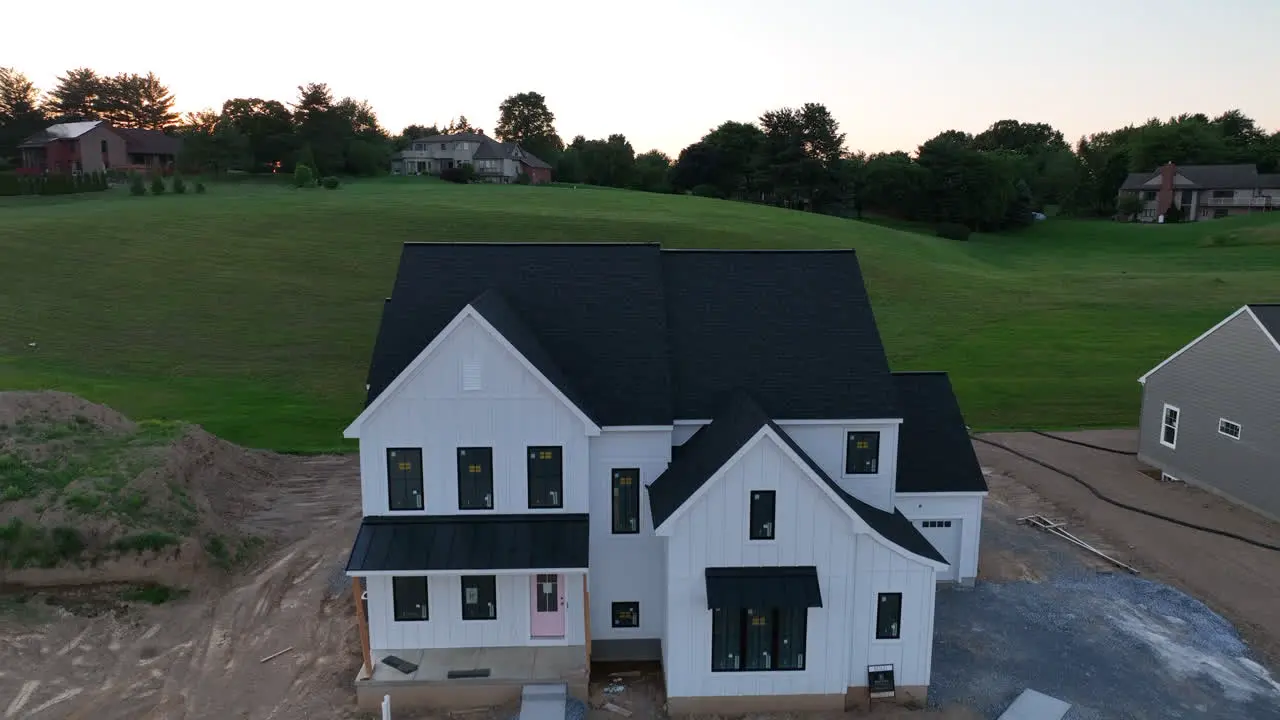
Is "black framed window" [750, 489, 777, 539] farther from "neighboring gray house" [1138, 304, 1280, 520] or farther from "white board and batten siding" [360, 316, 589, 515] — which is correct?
"neighboring gray house" [1138, 304, 1280, 520]

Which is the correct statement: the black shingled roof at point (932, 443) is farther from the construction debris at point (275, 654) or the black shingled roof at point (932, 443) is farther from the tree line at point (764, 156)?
the tree line at point (764, 156)

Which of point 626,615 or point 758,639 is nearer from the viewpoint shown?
point 758,639

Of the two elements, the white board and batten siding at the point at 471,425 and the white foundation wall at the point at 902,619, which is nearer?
the white foundation wall at the point at 902,619

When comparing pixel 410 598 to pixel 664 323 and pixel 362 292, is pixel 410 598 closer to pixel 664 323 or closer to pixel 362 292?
pixel 664 323

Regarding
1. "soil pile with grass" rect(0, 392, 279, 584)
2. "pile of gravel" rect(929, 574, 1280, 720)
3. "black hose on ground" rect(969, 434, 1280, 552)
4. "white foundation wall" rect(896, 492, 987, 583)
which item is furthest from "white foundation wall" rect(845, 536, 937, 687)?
"soil pile with grass" rect(0, 392, 279, 584)

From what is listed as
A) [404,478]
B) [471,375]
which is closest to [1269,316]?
[471,375]

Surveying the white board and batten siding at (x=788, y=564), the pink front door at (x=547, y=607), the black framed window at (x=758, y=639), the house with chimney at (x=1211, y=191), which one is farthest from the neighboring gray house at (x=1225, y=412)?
the house with chimney at (x=1211, y=191)
